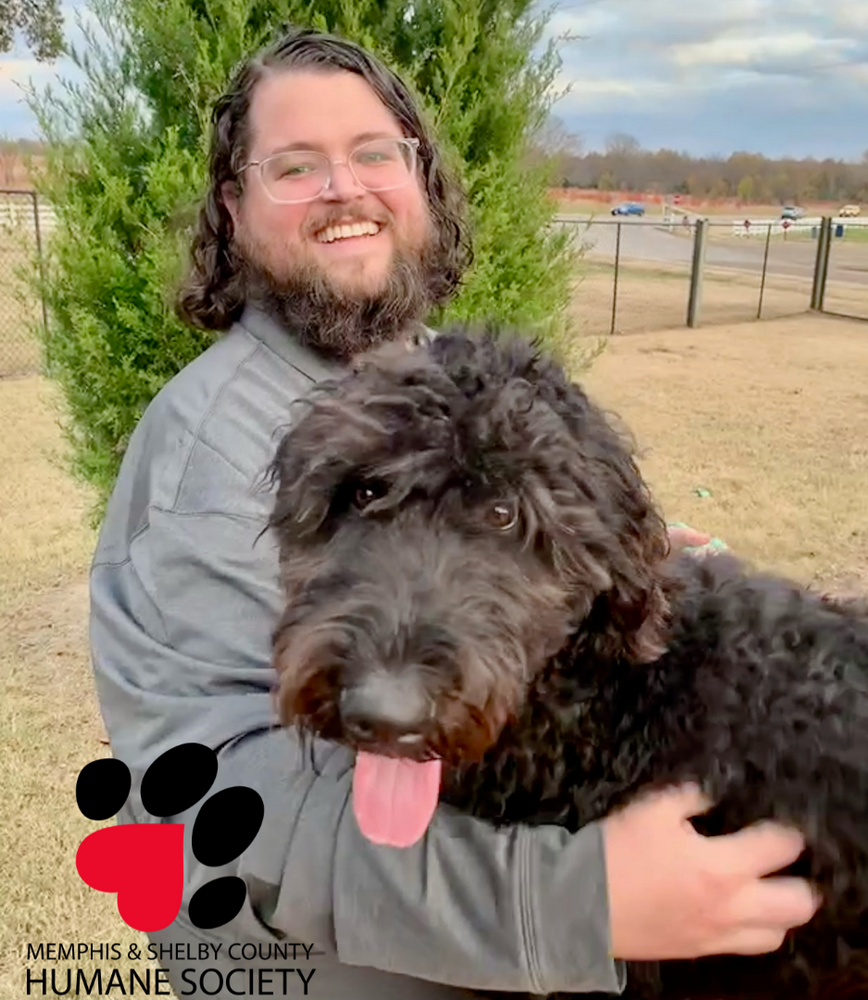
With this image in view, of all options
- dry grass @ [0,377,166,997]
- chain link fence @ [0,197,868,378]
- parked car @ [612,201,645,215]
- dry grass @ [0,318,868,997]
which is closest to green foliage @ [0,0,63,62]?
chain link fence @ [0,197,868,378]

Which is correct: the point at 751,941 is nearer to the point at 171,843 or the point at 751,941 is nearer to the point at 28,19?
the point at 171,843

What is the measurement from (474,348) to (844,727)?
103 cm

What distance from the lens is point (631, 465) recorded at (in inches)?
79.9

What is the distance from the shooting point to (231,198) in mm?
3146

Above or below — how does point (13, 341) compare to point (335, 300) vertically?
below

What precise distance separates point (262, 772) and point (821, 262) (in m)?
25.4

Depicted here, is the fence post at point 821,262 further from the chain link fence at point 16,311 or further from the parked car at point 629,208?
the parked car at point 629,208

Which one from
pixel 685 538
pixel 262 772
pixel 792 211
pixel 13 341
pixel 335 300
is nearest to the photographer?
pixel 262 772

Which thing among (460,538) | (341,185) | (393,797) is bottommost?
(393,797)

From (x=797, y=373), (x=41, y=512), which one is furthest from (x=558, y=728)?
(x=797, y=373)

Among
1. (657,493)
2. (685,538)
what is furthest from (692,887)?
(657,493)

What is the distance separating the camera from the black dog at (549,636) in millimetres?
1765

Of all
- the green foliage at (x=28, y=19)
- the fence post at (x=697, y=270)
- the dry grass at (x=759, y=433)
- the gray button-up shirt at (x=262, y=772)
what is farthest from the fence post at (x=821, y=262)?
the gray button-up shirt at (x=262, y=772)

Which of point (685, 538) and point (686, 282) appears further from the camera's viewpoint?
point (686, 282)
